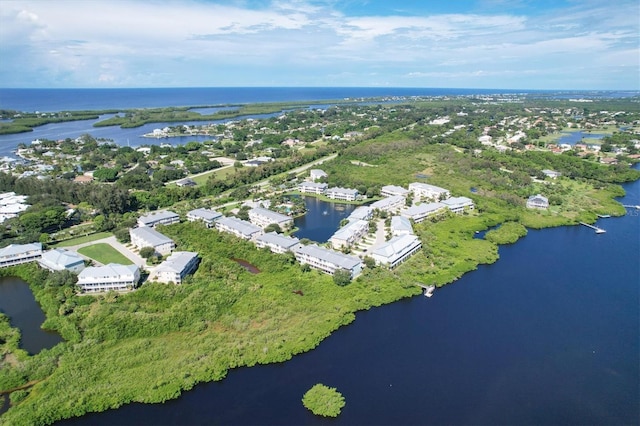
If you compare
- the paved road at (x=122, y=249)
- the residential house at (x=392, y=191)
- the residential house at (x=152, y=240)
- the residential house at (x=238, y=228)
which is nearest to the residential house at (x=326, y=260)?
the residential house at (x=238, y=228)

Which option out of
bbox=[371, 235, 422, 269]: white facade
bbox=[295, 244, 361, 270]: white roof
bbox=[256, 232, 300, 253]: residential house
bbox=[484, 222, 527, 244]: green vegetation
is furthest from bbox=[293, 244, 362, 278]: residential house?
bbox=[484, 222, 527, 244]: green vegetation

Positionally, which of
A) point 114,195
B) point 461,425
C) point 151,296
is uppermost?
point 114,195

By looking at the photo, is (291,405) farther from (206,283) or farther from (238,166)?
(238,166)

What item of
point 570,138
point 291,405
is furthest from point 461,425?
point 570,138

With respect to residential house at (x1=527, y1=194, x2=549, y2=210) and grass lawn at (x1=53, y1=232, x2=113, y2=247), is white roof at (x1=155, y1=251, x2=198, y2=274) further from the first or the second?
residential house at (x1=527, y1=194, x2=549, y2=210)

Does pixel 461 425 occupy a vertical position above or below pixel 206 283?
below

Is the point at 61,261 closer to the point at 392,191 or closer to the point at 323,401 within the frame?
the point at 323,401
